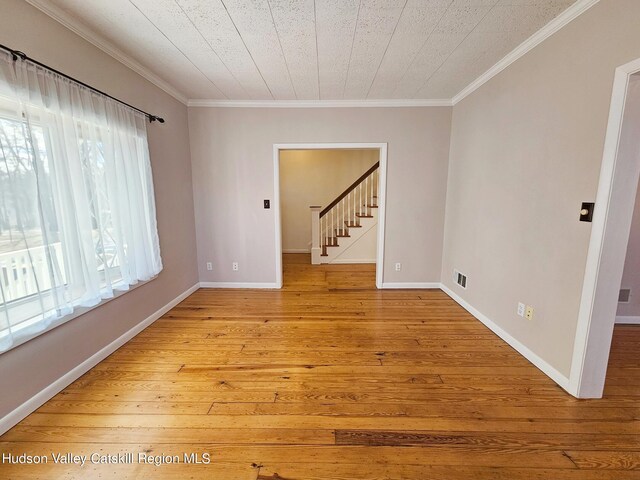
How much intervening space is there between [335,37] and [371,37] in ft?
0.93

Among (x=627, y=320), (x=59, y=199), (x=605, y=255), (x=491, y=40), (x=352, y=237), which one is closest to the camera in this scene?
(x=605, y=255)

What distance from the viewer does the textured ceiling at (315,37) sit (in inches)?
66.2

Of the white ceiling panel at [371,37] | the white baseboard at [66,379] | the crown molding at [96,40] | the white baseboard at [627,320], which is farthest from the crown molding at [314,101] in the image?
the white baseboard at [627,320]

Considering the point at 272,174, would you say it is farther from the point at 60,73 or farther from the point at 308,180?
the point at 308,180

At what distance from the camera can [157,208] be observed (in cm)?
276

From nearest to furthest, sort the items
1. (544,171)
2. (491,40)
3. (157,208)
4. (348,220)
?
1. (544,171)
2. (491,40)
3. (157,208)
4. (348,220)

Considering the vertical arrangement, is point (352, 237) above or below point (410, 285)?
above

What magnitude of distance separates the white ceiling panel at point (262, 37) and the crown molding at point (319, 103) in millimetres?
470

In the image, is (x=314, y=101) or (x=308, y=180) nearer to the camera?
(x=314, y=101)

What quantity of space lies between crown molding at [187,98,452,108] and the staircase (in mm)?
1836

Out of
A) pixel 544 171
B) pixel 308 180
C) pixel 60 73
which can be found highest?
pixel 60 73

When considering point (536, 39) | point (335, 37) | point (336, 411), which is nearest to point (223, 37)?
point (335, 37)

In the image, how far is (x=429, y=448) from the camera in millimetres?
1342

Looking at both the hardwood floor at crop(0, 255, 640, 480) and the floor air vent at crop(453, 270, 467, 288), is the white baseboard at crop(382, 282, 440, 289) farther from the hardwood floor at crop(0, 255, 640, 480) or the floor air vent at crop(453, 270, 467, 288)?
the hardwood floor at crop(0, 255, 640, 480)
